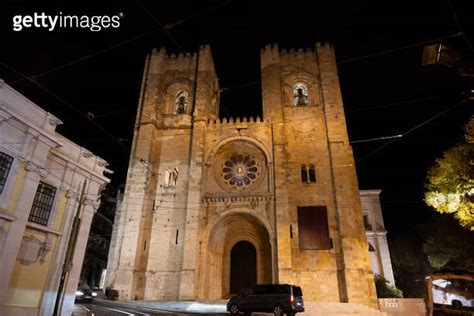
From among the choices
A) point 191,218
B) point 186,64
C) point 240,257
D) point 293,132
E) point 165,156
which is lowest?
point 240,257

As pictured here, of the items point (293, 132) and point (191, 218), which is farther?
point (293, 132)

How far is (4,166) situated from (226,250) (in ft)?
47.2

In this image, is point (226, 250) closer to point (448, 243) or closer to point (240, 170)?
point (240, 170)

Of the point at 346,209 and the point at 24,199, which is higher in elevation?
the point at 346,209

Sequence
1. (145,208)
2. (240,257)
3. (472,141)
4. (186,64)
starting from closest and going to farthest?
(472,141) < (145,208) < (240,257) < (186,64)

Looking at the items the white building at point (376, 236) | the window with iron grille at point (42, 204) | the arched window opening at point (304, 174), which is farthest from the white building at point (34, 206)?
the white building at point (376, 236)

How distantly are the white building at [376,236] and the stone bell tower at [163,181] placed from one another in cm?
1681

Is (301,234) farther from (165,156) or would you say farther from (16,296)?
(16,296)

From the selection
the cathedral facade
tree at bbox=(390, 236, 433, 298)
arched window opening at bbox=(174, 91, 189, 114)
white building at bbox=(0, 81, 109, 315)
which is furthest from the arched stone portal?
tree at bbox=(390, 236, 433, 298)

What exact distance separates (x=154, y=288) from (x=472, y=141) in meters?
16.9

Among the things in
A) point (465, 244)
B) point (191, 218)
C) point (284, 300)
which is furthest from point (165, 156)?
point (465, 244)

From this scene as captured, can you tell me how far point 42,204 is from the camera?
9.85 m

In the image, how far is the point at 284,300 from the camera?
10.2m

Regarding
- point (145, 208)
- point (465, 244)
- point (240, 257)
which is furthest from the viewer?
point (240, 257)
